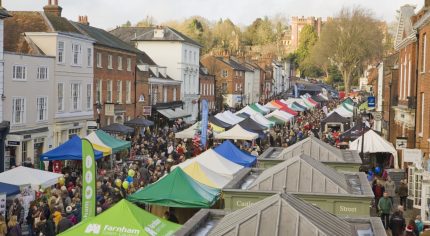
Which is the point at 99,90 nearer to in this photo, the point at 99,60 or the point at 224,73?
the point at 99,60

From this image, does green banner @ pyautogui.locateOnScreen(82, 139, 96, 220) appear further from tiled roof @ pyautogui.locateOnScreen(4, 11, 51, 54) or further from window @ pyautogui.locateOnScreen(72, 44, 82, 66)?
window @ pyautogui.locateOnScreen(72, 44, 82, 66)

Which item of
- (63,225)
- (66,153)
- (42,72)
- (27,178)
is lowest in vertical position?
(63,225)

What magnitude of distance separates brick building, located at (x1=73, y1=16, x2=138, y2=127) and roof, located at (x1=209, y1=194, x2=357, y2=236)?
95.6 feet

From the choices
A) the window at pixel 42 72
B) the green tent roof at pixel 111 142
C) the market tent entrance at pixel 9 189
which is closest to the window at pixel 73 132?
the window at pixel 42 72

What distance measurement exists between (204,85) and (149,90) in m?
19.0

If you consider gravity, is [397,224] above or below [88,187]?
below

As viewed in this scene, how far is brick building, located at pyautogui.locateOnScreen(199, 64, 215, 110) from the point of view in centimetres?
6875

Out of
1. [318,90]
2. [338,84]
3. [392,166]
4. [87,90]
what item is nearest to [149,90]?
[87,90]

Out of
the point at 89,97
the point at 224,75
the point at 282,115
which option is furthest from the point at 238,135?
the point at 224,75

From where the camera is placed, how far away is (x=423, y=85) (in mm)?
24047

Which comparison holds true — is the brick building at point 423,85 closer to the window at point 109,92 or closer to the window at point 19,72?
the window at point 19,72

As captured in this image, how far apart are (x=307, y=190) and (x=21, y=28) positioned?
2581 cm

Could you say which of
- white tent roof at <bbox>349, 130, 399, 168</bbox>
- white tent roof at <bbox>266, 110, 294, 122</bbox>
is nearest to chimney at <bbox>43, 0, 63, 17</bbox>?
white tent roof at <bbox>266, 110, 294, 122</bbox>

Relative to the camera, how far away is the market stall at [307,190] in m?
12.5
